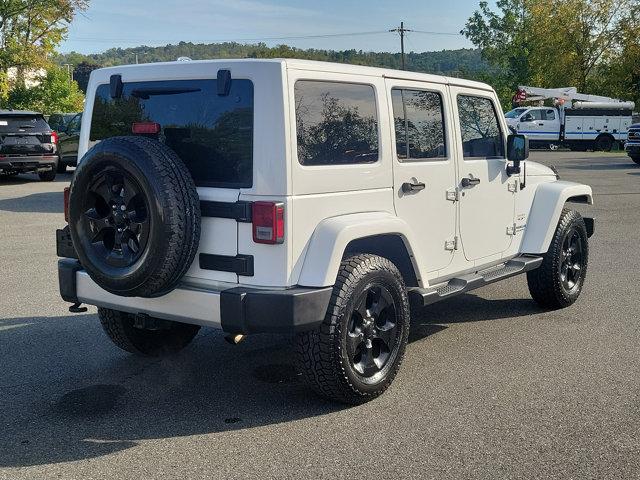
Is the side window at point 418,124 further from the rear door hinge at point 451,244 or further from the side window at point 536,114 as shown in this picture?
the side window at point 536,114

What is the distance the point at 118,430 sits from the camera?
4.03 metres

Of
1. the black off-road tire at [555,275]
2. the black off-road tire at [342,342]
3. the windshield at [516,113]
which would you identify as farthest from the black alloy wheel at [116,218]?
the windshield at [516,113]

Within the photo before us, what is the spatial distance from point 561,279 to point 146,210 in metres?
3.92

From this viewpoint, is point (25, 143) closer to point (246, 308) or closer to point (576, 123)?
point (246, 308)

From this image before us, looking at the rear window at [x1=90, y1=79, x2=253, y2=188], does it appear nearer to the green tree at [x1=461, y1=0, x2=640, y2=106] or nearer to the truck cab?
the truck cab

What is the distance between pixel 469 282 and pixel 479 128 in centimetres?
124

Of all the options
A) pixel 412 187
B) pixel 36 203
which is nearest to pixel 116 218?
pixel 412 187

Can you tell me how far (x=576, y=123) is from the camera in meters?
35.2

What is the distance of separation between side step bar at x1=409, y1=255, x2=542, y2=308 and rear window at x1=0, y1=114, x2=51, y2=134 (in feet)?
48.2

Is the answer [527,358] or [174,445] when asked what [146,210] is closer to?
[174,445]

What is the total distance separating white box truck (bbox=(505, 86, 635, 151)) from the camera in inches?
1380

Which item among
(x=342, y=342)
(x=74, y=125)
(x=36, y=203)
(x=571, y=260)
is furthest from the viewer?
(x=74, y=125)

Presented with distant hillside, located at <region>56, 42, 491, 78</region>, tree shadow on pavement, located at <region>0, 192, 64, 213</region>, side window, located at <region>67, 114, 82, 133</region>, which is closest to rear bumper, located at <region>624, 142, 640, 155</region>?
side window, located at <region>67, 114, 82, 133</region>

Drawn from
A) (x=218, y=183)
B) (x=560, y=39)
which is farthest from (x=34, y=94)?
(x=218, y=183)
